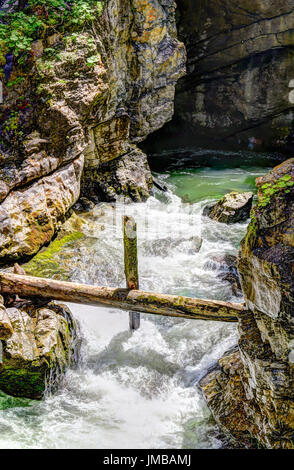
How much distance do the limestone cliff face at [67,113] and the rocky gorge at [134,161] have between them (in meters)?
0.02

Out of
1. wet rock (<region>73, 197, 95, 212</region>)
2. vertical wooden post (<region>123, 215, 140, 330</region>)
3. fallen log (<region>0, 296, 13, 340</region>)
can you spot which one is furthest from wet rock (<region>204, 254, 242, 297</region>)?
fallen log (<region>0, 296, 13, 340</region>)

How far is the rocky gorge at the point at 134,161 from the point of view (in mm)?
3369

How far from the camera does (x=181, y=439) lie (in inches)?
172

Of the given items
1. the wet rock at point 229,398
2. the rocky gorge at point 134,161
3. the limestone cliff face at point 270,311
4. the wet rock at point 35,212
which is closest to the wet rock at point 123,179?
the rocky gorge at point 134,161

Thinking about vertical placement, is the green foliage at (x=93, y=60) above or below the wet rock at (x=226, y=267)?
above

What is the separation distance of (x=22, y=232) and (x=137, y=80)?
5764mm

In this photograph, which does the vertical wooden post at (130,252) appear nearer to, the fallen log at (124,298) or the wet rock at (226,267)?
the fallen log at (124,298)

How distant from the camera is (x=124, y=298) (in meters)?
4.95

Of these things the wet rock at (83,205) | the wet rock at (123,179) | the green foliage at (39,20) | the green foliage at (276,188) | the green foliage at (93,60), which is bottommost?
the wet rock at (83,205)

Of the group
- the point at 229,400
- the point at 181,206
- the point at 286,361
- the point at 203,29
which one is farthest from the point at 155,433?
the point at 203,29

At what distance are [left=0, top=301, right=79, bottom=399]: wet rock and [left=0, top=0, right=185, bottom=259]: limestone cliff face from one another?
1.83 meters

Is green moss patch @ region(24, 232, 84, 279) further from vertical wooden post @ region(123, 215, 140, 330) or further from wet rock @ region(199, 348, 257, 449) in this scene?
wet rock @ region(199, 348, 257, 449)
